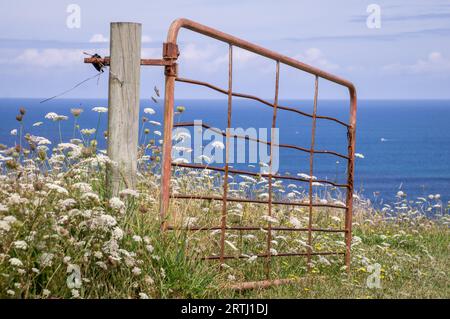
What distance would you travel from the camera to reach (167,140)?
6.27 metres

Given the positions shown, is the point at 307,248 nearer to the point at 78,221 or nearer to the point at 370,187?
the point at 78,221

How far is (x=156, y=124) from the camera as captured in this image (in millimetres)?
7297

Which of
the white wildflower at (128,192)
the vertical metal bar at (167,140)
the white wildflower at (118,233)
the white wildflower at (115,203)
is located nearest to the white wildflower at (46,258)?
the white wildflower at (118,233)

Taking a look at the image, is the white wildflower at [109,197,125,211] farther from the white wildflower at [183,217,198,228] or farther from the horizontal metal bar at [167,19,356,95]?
the horizontal metal bar at [167,19,356,95]

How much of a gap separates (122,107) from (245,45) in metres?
1.57

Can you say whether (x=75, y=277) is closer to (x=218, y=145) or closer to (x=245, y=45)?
(x=218, y=145)

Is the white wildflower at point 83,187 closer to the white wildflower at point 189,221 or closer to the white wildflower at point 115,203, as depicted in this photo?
the white wildflower at point 115,203

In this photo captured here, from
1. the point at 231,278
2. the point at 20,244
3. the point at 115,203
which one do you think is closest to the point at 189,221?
the point at 231,278

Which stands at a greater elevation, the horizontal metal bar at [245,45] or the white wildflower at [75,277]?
the horizontal metal bar at [245,45]

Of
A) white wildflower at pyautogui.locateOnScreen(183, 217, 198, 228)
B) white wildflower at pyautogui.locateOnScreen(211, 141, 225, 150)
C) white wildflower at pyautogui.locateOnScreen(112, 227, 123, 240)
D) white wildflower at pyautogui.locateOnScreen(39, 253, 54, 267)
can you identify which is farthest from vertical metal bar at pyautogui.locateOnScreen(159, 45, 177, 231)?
white wildflower at pyautogui.locateOnScreen(39, 253, 54, 267)

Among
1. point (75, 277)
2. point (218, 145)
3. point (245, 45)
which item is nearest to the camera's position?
point (75, 277)

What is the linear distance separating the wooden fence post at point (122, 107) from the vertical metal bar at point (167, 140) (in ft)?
0.86

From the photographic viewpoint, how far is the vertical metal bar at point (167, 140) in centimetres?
620
